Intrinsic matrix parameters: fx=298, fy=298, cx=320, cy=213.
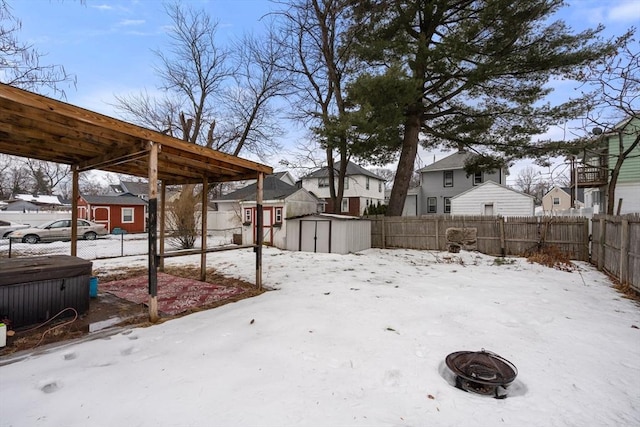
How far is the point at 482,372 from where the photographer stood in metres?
2.68

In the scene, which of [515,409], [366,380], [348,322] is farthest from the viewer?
[348,322]

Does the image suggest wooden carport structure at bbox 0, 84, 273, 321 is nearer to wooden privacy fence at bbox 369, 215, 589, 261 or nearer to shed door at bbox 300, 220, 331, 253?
shed door at bbox 300, 220, 331, 253

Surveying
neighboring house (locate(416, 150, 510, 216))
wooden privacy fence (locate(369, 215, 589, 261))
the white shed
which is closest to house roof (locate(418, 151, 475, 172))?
neighboring house (locate(416, 150, 510, 216))

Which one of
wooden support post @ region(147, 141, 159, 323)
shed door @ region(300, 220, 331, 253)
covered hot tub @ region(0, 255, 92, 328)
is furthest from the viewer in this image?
shed door @ region(300, 220, 331, 253)

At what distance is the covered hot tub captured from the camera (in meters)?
3.67

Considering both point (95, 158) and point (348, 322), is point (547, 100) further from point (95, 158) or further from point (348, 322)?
point (95, 158)

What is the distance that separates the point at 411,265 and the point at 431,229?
3595 mm

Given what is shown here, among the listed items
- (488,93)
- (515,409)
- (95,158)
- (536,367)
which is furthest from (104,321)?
(488,93)

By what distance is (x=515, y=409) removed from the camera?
2.29 meters

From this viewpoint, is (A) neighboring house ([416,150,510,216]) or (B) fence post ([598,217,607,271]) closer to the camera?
(B) fence post ([598,217,607,271])

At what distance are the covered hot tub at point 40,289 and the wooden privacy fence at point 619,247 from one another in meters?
9.36

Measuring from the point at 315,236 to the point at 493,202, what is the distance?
12240 mm

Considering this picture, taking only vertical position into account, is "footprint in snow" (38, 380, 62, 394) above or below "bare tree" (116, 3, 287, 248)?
below

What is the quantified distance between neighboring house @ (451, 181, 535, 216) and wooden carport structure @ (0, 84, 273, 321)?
16.2m
